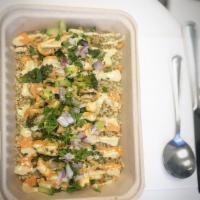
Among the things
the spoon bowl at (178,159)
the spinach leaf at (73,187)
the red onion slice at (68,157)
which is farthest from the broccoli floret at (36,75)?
the spoon bowl at (178,159)

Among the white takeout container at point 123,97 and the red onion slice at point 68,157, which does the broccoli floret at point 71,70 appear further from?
the red onion slice at point 68,157

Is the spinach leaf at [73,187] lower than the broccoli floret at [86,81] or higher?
lower

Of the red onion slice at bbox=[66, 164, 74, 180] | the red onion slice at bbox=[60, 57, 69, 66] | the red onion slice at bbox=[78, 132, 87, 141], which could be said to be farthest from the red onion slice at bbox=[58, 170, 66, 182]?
the red onion slice at bbox=[60, 57, 69, 66]

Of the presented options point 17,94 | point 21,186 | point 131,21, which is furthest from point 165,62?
point 21,186

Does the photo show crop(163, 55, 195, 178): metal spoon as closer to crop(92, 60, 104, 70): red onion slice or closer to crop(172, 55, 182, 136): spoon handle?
crop(172, 55, 182, 136): spoon handle

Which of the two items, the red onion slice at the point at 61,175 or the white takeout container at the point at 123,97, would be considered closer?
the white takeout container at the point at 123,97

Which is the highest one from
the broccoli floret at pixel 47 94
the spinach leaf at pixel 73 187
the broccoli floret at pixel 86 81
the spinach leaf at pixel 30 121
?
the broccoli floret at pixel 86 81
